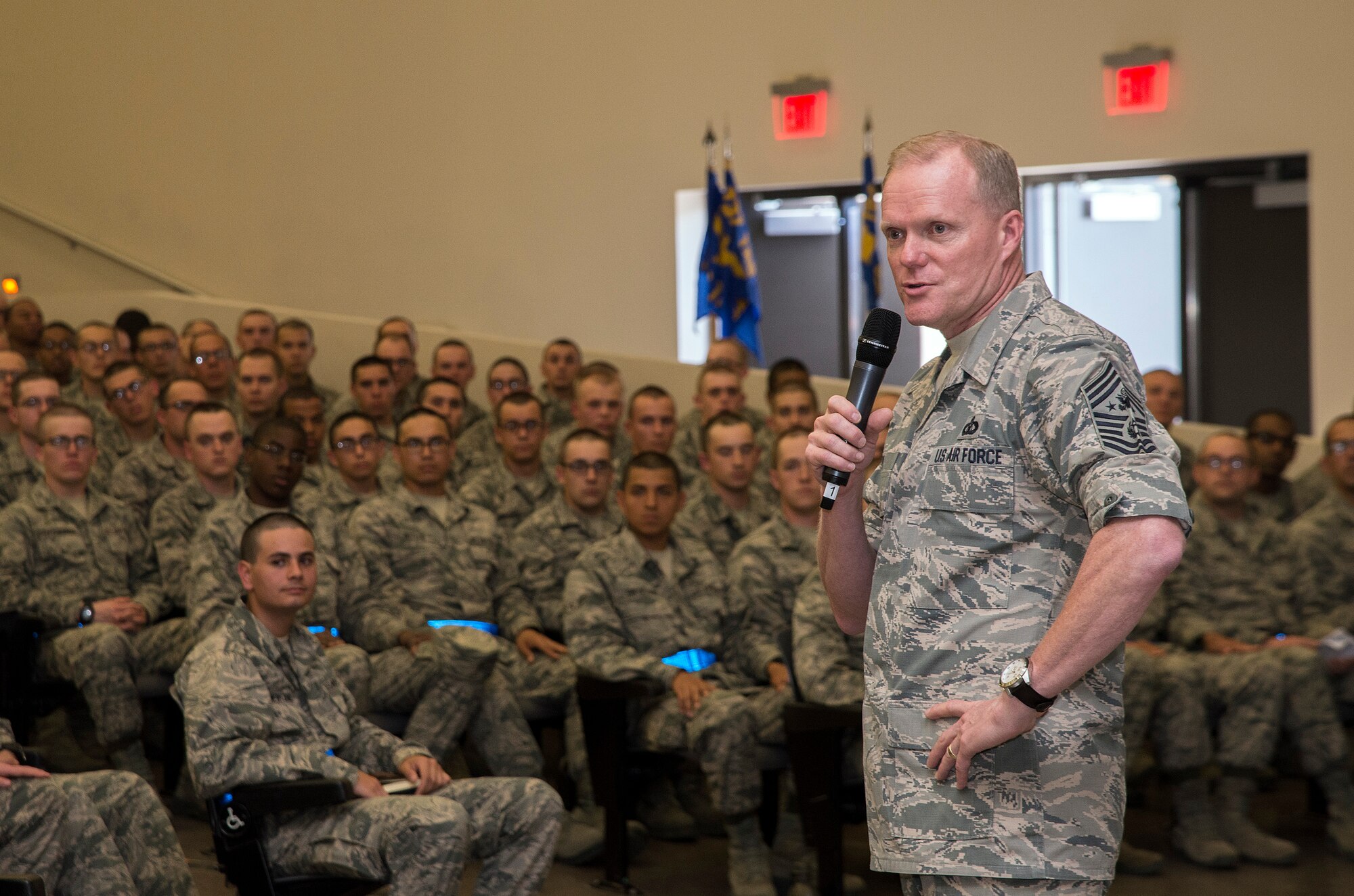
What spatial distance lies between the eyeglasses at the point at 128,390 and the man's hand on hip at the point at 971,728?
4601mm

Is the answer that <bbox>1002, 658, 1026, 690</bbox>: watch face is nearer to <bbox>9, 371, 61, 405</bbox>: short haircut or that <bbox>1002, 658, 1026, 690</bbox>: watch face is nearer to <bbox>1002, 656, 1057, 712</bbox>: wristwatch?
<bbox>1002, 656, 1057, 712</bbox>: wristwatch

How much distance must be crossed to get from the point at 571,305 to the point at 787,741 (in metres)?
5.17

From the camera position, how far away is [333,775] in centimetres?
270

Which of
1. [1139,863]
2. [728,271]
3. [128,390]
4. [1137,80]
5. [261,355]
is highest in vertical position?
[1137,80]

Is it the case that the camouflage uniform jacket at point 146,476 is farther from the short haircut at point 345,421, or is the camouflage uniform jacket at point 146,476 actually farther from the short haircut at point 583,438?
the short haircut at point 583,438

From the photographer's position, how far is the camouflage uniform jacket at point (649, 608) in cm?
371

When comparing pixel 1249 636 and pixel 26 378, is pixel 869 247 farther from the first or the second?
pixel 26 378

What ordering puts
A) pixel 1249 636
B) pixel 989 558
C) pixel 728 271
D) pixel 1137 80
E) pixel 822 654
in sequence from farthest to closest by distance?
pixel 728 271, pixel 1137 80, pixel 1249 636, pixel 822 654, pixel 989 558

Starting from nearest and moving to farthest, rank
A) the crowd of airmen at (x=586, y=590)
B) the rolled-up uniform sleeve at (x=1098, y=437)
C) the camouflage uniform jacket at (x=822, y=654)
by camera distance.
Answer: the rolled-up uniform sleeve at (x=1098, y=437)
the camouflage uniform jacket at (x=822, y=654)
the crowd of airmen at (x=586, y=590)

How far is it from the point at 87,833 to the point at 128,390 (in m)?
3.09

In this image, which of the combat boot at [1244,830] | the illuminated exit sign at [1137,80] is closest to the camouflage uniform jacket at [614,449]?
the combat boot at [1244,830]

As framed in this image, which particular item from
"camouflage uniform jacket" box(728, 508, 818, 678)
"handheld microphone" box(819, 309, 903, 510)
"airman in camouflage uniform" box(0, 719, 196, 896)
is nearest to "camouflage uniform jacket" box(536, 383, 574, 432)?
"camouflage uniform jacket" box(728, 508, 818, 678)

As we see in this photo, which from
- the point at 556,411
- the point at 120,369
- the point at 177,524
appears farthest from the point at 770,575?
the point at 120,369

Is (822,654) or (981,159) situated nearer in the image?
(981,159)
